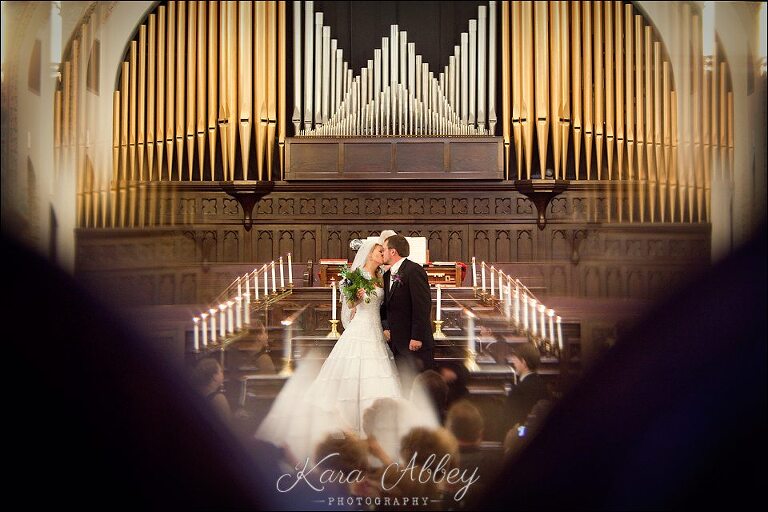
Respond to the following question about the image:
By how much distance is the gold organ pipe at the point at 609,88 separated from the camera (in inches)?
327

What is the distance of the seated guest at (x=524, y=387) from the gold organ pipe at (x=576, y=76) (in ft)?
12.3

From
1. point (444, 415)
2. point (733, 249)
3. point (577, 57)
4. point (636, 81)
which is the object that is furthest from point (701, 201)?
point (444, 415)

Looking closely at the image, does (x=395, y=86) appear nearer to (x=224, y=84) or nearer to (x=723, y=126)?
(x=224, y=84)

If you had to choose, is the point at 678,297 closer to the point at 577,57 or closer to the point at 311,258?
the point at 577,57

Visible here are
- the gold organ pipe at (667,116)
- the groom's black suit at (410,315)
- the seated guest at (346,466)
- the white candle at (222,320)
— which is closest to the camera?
the seated guest at (346,466)

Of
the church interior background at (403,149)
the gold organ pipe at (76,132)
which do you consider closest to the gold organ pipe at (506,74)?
Answer: the church interior background at (403,149)

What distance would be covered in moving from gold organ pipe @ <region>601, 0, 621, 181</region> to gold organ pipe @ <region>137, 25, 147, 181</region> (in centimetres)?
469

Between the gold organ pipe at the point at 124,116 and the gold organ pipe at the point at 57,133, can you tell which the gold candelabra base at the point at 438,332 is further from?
the gold organ pipe at the point at 124,116

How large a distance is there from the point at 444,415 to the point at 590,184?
14.0 ft

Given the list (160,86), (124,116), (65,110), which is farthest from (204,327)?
(160,86)

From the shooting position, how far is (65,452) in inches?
226

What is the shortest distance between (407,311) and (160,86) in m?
4.19

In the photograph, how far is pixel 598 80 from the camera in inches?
328

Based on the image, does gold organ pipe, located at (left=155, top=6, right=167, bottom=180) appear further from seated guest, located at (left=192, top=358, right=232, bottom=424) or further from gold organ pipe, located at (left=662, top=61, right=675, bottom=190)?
gold organ pipe, located at (left=662, top=61, right=675, bottom=190)
